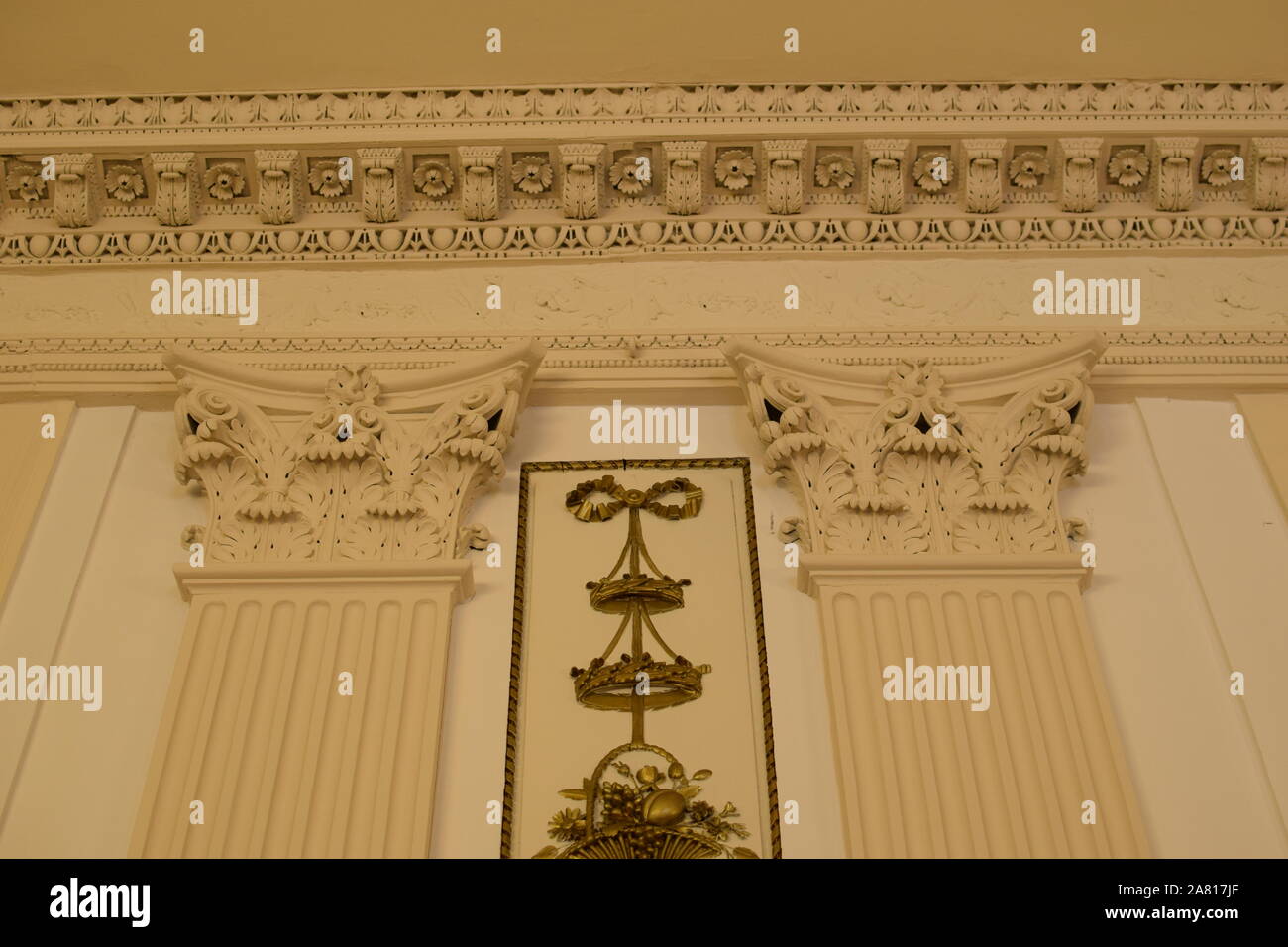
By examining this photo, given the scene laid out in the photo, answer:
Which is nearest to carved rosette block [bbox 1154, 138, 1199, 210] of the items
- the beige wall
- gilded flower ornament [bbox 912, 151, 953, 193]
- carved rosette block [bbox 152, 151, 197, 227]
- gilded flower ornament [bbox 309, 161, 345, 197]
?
gilded flower ornament [bbox 912, 151, 953, 193]

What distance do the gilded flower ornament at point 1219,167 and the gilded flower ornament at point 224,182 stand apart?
3703mm

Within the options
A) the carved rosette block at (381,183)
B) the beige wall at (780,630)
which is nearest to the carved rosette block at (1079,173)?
the beige wall at (780,630)

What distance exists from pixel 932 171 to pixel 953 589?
190 centimetres

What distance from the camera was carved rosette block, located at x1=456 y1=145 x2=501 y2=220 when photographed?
5.36 metres

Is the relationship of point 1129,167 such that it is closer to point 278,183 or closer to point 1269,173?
point 1269,173

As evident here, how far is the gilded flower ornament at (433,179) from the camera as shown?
17.8 feet

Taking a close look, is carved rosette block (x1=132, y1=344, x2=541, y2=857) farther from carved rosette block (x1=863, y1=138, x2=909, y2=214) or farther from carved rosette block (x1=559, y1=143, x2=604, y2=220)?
carved rosette block (x1=863, y1=138, x2=909, y2=214)

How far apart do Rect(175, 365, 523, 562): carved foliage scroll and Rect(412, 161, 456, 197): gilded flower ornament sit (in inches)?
39.1
